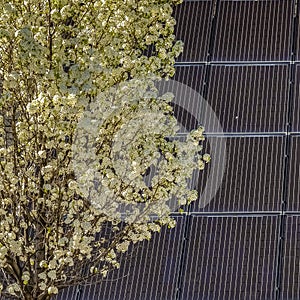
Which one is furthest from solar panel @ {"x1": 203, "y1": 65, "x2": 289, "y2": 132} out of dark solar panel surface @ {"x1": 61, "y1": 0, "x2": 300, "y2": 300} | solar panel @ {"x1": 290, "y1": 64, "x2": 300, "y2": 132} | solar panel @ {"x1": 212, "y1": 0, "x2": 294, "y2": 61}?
solar panel @ {"x1": 212, "y1": 0, "x2": 294, "y2": 61}

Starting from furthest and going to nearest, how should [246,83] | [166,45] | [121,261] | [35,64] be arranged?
[246,83] < [121,261] < [166,45] < [35,64]

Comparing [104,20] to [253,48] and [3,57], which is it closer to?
[3,57]

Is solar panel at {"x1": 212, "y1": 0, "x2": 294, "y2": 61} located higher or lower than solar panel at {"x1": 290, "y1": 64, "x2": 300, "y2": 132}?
higher

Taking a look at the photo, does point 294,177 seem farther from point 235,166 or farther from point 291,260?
point 291,260

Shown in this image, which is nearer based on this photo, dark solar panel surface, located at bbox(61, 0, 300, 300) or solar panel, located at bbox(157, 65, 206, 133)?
dark solar panel surface, located at bbox(61, 0, 300, 300)

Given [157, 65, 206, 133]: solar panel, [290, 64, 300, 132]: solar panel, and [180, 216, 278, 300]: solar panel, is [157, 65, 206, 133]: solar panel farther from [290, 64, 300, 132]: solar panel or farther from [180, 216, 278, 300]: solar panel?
[180, 216, 278, 300]: solar panel

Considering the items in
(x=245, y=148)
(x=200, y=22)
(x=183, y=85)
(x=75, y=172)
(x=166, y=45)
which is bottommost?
(x=75, y=172)

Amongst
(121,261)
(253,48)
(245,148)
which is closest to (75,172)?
(121,261)
